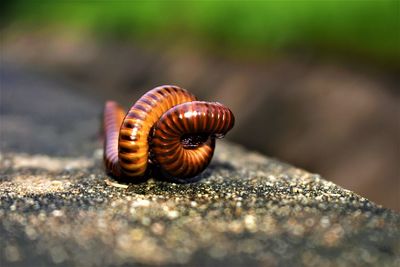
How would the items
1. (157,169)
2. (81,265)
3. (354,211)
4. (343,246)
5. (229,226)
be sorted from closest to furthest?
(81,265), (343,246), (229,226), (354,211), (157,169)

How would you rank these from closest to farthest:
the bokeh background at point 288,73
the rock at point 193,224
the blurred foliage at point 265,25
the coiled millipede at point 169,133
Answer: the rock at point 193,224 → the coiled millipede at point 169,133 → the bokeh background at point 288,73 → the blurred foliage at point 265,25

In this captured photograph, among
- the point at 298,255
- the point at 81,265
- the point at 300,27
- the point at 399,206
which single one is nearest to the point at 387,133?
the point at 399,206

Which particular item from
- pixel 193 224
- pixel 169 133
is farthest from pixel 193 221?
pixel 169 133

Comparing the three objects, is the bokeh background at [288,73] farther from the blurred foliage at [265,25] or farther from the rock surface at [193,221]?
the rock surface at [193,221]

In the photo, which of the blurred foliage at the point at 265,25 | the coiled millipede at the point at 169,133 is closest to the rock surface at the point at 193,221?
the coiled millipede at the point at 169,133

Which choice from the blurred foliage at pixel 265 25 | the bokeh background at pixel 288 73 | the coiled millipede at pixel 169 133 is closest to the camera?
the coiled millipede at pixel 169 133

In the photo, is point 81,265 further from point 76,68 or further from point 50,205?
point 76,68

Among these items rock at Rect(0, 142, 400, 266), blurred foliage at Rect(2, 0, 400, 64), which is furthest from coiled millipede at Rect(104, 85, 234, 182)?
blurred foliage at Rect(2, 0, 400, 64)

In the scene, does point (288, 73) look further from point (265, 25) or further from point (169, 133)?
point (169, 133)
